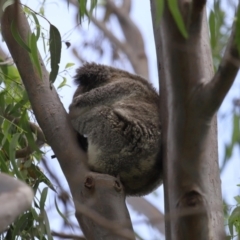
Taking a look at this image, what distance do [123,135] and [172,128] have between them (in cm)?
107

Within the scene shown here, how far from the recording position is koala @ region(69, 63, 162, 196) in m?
2.50

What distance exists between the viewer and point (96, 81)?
307 cm

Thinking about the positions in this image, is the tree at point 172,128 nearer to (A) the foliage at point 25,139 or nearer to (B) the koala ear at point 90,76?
(A) the foliage at point 25,139

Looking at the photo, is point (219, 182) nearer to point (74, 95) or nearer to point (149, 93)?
point (149, 93)

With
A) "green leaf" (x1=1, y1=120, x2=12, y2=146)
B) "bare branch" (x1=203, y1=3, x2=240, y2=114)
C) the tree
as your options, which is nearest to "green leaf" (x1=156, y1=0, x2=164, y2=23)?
the tree

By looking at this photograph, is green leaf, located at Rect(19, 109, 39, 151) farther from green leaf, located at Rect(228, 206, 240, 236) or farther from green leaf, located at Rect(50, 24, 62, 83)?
green leaf, located at Rect(228, 206, 240, 236)

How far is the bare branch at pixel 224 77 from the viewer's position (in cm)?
140

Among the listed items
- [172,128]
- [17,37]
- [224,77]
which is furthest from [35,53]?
[224,77]

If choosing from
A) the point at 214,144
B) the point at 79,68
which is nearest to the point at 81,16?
the point at 214,144

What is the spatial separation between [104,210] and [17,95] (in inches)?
38.7

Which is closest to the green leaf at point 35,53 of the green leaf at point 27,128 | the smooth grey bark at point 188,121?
the green leaf at point 27,128

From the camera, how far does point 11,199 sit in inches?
48.3

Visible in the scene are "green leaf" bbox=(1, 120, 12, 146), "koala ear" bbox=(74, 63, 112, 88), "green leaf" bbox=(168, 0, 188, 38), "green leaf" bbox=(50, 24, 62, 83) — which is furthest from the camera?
"koala ear" bbox=(74, 63, 112, 88)

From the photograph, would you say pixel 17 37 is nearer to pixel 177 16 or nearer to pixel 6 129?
pixel 6 129
